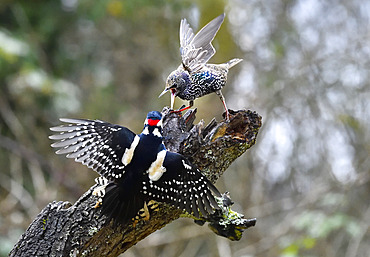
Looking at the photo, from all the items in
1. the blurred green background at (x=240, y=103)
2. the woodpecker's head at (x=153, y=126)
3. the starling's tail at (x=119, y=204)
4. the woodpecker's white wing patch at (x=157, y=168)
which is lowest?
the starling's tail at (x=119, y=204)

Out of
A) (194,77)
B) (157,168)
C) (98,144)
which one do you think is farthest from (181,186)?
(194,77)

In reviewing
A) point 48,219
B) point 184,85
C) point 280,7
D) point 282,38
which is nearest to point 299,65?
point 282,38

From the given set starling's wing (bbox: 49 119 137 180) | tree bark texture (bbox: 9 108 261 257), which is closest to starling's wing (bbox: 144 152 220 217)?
tree bark texture (bbox: 9 108 261 257)

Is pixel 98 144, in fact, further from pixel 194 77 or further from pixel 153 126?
pixel 194 77

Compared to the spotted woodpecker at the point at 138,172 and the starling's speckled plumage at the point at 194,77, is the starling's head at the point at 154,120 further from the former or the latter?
the starling's speckled plumage at the point at 194,77

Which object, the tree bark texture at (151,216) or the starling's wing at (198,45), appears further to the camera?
the starling's wing at (198,45)

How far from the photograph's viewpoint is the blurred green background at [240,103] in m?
6.88

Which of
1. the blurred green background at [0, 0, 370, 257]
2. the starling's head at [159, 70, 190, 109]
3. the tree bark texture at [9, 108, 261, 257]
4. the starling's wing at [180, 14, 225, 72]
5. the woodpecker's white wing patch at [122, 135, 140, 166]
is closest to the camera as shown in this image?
the tree bark texture at [9, 108, 261, 257]

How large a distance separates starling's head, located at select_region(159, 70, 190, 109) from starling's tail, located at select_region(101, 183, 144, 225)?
0.90 metres

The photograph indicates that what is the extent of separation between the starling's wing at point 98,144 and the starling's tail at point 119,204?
0.08 m

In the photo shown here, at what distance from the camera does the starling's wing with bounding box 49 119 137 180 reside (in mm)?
2740

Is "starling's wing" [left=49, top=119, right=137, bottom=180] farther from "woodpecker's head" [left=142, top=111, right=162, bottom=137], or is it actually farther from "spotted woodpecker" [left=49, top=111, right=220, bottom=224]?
"woodpecker's head" [left=142, top=111, right=162, bottom=137]

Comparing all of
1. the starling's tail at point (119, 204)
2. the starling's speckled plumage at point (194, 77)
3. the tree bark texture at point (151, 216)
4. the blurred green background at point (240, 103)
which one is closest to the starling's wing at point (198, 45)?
the starling's speckled plumage at point (194, 77)

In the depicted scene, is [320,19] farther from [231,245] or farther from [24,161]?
[24,161]
